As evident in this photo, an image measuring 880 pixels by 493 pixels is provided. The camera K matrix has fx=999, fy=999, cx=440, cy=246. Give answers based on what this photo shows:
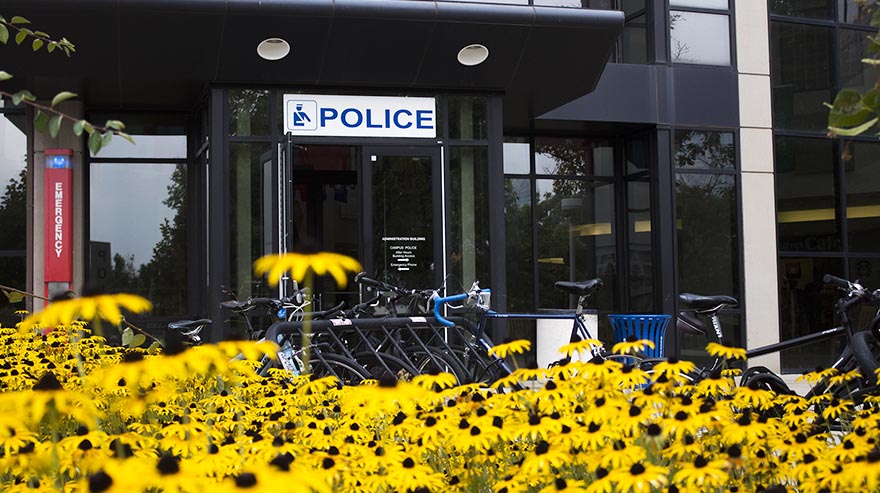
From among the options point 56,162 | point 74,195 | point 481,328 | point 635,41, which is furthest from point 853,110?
point 635,41

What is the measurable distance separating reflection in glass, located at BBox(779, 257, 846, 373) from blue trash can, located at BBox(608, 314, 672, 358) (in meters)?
2.83

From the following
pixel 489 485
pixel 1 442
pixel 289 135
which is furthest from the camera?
pixel 289 135

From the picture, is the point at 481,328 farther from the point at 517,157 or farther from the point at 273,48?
the point at 517,157

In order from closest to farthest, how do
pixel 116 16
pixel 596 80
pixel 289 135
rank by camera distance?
pixel 116 16, pixel 289 135, pixel 596 80

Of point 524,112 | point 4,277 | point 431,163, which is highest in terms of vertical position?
point 524,112

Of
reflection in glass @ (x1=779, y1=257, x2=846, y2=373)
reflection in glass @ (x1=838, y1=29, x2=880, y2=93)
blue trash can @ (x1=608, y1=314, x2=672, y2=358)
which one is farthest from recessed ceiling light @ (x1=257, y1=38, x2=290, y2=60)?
reflection in glass @ (x1=838, y1=29, x2=880, y2=93)

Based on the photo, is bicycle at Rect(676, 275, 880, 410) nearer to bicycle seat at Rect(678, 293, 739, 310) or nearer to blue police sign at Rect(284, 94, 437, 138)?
bicycle seat at Rect(678, 293, 739, 310)

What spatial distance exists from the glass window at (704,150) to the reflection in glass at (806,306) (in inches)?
61.8

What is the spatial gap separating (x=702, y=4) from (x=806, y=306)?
13.6 ft

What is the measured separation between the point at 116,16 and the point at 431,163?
3.37 meters

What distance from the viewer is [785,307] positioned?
1295cm

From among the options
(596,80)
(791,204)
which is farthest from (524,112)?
(791,204)

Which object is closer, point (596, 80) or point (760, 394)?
point (760, 394)

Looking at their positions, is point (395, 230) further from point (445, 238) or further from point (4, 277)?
point (4, 277)
